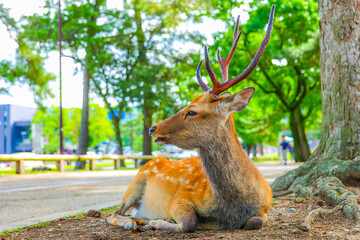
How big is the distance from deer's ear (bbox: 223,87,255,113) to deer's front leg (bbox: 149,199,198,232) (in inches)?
38.8

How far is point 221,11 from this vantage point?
74.4 ft

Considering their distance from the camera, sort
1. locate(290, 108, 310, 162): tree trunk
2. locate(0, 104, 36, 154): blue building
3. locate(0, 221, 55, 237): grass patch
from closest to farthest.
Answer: locate(0, 221, 55, 237): grass patch < locate(0, 104, 36, 154): blue building < locate(290, 108, 310, 162): tree trunk

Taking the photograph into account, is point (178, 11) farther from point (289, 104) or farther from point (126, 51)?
point (289, 104)

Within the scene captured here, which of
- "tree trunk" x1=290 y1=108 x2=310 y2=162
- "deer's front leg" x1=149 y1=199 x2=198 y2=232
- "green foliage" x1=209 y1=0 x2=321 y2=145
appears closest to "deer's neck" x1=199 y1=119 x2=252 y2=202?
"deer's front leg" x1=149 y1=199 x2=198 y2=232

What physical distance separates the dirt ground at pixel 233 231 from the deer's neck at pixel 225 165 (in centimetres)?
36

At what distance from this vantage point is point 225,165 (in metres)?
3.57

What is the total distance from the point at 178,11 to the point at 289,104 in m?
9.25

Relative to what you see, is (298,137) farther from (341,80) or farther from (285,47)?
(341,80)

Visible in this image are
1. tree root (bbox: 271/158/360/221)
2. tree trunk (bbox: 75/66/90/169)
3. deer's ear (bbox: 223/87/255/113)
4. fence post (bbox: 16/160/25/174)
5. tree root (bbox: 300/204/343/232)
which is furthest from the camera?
tree trunk (bbox: 75/66/90/169)

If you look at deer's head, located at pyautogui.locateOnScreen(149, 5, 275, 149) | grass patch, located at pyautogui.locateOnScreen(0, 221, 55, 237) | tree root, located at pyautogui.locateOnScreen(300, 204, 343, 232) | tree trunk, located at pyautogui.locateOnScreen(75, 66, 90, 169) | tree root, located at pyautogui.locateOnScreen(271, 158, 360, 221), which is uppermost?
tree trunk, located at pyautogui.locateOnScreen(75, 66, 90, 169)

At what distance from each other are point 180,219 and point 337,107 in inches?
138

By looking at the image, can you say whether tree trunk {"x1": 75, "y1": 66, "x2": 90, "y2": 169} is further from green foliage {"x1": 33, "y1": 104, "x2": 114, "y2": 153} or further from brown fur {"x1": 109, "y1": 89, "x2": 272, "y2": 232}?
green foliage {"x1": 33, "y1": 104, "x2": 114, "y2": 153}

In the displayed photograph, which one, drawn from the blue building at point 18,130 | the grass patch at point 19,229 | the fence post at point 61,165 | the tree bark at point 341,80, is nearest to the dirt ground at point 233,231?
the grass patch at point 19,229

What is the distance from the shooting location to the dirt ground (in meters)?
3.31
